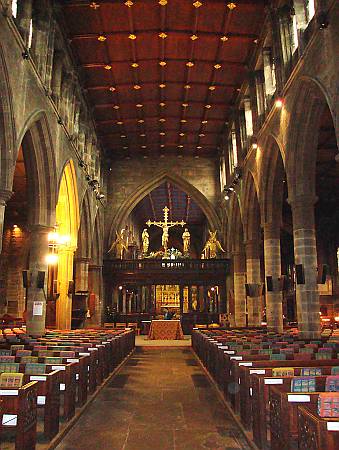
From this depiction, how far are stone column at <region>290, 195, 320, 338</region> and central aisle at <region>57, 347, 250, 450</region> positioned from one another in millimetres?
3607

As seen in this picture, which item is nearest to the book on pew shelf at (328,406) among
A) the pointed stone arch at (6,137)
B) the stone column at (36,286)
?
the pointed stone arch at (6,137)

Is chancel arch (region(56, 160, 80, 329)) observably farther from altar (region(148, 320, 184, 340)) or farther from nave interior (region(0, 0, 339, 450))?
altar (region(148, 320, 184, 340))

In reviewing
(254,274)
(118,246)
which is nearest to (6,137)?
(254,274)

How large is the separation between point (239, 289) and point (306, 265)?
10.2 metres

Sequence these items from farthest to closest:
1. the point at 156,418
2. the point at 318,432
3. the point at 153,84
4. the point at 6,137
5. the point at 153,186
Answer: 1. the point at 153,186
2. the point at 153,84
3. the point at 6,137
4. the point at 156,418
5. the point at 318,432

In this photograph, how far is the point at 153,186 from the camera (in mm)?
26047

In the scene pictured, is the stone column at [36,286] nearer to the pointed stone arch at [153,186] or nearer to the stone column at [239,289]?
the stone column at [239,289]

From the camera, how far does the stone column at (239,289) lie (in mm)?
21500

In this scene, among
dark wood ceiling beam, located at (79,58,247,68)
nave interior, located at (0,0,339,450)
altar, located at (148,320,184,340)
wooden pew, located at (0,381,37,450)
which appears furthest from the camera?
altar, located at (148,320,184,340)

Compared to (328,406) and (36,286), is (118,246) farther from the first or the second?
(328,406)

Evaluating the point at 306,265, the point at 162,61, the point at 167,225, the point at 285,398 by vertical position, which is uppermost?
the point at 162,61

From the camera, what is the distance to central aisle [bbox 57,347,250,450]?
4.72 meters

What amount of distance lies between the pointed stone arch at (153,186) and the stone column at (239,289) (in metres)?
3.48

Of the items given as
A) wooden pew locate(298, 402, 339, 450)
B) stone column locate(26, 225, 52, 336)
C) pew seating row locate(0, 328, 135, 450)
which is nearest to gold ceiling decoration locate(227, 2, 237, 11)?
stone column locate(26, 225, 52, 336)
